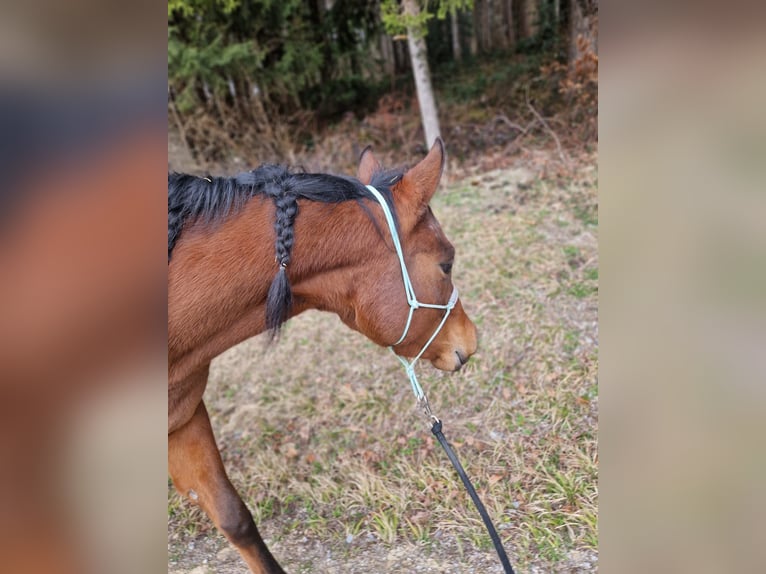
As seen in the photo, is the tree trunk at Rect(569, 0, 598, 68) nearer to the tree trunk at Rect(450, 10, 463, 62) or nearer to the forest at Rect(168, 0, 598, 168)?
the forest at Rect(168, 0, 598, 168)

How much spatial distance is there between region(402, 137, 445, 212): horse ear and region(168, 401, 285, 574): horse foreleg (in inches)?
58.8

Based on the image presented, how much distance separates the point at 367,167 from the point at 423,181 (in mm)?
454

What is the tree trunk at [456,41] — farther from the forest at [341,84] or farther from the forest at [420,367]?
the forest at [420,367]

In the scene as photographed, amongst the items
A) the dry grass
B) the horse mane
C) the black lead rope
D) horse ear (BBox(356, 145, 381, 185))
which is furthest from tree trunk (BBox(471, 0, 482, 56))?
the black lead rope

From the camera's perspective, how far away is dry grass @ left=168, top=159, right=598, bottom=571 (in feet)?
9.64

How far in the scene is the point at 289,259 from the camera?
1.82m

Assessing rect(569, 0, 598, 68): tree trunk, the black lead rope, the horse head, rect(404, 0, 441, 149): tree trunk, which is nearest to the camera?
the black lead rope

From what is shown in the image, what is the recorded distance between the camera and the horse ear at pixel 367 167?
7.67 ft
